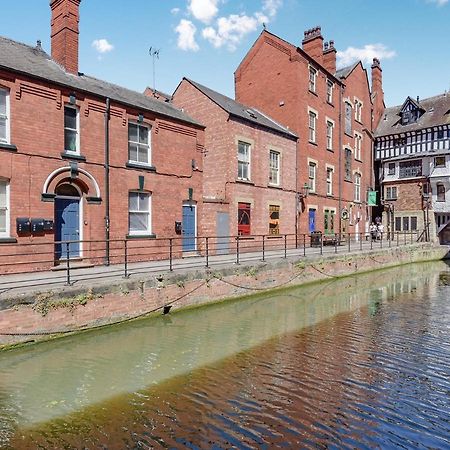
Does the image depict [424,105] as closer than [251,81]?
No

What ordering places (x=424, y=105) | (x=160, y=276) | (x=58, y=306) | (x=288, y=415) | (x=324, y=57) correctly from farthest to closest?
(x=424, y=105), (x=324, y=57), (x=160, y=276), (x=58, y=306), (x=288, y=415)

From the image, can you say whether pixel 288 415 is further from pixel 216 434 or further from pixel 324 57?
pixel 324 57

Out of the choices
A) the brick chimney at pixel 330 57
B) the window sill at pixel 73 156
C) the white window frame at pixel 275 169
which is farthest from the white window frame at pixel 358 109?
the window sill at pixel 73 156

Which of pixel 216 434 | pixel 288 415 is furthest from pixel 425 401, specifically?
pixel 216 434

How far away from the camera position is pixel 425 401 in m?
5.84

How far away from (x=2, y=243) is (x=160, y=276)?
15.3 feet

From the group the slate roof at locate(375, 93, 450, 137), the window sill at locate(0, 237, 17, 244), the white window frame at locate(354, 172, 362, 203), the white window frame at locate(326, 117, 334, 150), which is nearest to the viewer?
the window sill at locate(0, 237, 17, 244)

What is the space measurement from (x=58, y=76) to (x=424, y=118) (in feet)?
104

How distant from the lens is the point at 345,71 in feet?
96.6

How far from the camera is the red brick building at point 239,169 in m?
18.1

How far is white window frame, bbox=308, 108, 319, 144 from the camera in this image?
924 inches

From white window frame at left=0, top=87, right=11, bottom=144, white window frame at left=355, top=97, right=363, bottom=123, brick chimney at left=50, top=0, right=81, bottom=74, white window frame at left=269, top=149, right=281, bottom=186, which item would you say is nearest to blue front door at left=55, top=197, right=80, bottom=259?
white window frame at left=0, top=87, right=11, bottom=144

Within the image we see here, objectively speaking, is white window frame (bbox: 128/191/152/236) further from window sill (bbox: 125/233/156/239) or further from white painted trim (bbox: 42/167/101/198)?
white painted trim (bbox: 42/167/101/198)

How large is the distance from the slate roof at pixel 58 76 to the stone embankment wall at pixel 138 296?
7.07 metres
